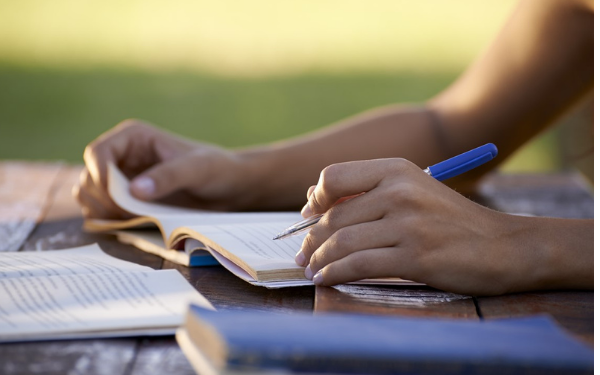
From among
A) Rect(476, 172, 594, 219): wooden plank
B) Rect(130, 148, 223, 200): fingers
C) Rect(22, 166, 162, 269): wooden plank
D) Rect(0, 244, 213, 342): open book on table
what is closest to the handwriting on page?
Rect(0, 244, 213, 342): open book on table

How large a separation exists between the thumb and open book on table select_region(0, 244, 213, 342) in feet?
1.13

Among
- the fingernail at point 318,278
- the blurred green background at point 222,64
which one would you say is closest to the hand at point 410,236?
the fingernail at point 318,278

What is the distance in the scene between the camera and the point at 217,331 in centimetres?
67

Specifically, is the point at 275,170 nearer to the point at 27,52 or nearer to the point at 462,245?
the point at 462,245

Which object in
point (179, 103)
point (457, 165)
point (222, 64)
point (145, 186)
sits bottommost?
point (179, 103)

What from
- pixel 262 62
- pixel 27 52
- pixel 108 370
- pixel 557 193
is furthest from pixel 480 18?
pixel 108 370

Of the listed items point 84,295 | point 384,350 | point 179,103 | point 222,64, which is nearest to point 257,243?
point 84,295

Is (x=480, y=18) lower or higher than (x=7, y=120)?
higher

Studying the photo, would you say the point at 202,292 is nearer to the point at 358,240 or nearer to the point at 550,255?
the point at 358,240

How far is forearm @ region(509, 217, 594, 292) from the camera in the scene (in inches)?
39.0

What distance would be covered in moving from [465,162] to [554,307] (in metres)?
0.21

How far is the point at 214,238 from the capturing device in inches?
43.7

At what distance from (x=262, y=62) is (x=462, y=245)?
6712mm

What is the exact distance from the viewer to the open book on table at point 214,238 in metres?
1.01
